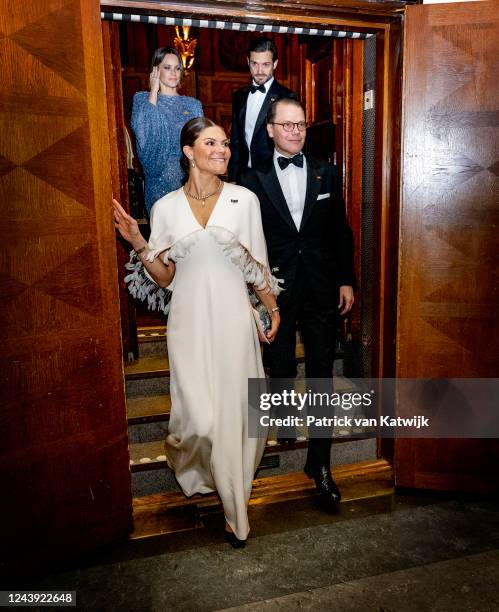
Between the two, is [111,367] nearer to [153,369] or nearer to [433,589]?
[153,369]

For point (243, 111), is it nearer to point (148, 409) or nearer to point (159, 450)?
point (148, 409)

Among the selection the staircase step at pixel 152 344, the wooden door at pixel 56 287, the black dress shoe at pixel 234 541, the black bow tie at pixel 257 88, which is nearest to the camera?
the wooden door at pixel 56 287

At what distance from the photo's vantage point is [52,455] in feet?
7.63

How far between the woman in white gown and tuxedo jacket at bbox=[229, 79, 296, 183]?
3.85 feet

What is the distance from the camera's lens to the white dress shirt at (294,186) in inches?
110

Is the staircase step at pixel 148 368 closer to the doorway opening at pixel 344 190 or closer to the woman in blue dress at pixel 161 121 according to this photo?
the doorway opening at pixel 344 190

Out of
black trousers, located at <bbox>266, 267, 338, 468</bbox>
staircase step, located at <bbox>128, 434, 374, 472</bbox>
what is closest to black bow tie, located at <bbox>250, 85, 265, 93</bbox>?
black trousers, located at <bbox>266, 267, 338, 468</bbox>

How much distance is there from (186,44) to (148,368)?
12.4ft

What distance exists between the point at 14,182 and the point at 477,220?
2119mm

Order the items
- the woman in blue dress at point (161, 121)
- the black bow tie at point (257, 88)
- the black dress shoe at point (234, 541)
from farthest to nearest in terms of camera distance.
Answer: the black bow tie at point (257, 88)
the woman in blue dress at point (161, 121)
the black dress shoe at point (234, 541)

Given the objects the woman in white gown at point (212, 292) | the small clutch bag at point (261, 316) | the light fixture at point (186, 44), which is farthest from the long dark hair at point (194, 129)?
the light fixture at point (186, 44)

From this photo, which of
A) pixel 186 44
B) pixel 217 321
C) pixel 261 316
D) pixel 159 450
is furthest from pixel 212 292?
pixel 186 44

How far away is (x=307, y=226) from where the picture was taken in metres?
2.77

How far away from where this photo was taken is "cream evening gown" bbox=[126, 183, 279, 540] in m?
2.44
